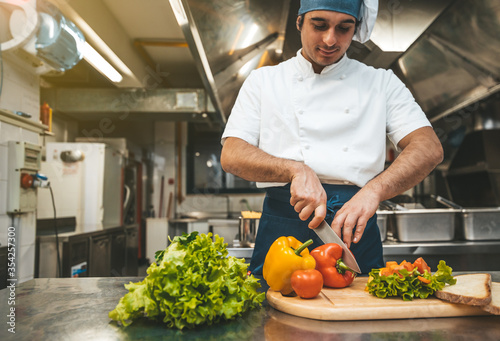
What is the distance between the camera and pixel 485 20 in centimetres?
228

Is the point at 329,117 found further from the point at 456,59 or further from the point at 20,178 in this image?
the point at 20,178

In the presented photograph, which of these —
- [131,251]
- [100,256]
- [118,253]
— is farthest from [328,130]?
[131,251]

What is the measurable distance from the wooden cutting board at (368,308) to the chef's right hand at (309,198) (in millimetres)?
227

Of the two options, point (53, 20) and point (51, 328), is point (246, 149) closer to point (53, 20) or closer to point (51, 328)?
point (51, 328)

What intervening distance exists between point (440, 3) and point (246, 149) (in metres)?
1.75

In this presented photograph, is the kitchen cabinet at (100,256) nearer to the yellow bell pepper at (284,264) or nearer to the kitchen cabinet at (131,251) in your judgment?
the kitchen cabinet at (131,251)

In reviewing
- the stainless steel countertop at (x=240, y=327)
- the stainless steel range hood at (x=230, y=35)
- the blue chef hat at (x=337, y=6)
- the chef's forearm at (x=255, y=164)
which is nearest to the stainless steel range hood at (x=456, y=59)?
the stainless steel range hood at (x=230, y=35)

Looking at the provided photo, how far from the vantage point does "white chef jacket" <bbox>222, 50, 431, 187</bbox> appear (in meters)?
1.34

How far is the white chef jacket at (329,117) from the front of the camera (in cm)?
134

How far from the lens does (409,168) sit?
1.22m

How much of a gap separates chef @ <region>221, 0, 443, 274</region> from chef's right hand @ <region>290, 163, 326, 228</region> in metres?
0.07

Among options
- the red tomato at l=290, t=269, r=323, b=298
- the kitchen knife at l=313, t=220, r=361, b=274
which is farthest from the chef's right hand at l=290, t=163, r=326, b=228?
the red tomato at l=290, t=269, r=323, b=298

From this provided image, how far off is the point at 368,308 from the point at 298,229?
49 cm

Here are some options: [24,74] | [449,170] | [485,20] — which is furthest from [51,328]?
[449,170]
